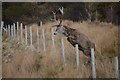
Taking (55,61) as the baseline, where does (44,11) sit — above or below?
above

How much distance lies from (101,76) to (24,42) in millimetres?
3987

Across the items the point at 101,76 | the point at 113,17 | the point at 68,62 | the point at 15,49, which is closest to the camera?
the point at 101,76

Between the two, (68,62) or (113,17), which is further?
(113,17)

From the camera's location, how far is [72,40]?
7.73 m

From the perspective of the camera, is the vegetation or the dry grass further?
the vegetation

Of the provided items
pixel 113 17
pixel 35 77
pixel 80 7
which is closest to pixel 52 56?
pixel 35 77

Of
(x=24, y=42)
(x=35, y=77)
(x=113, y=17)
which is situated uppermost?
(x=113, y=17)

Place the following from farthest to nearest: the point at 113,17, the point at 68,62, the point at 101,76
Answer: the point at 113,17 → the point at 68,62 → the point at 101,76

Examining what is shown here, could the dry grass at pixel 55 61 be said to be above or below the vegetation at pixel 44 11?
below

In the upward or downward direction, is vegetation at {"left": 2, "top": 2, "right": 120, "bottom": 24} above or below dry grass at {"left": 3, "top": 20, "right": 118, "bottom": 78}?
above

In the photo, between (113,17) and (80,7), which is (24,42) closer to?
(113,17)

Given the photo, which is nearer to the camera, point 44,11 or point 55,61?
point 55,61

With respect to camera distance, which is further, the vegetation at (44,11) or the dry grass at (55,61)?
the vegetation at (44,11)

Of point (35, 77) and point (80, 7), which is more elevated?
point (80, 7)
